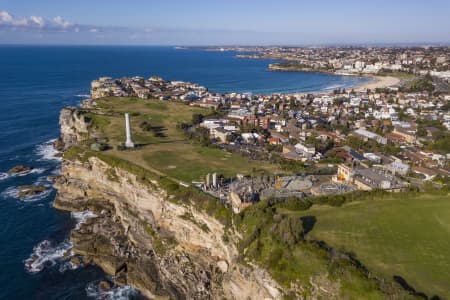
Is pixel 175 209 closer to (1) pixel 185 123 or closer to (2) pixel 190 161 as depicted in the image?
(2) pixel 190 161

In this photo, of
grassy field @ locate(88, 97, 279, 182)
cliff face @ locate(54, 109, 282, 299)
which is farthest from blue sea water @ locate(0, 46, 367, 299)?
grassy field @ locate(88, 97, 279, 182)

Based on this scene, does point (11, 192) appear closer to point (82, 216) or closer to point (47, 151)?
point (82, 216)

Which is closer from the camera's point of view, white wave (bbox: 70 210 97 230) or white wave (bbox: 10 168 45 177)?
white wave (bbox: 70 210 97 230)

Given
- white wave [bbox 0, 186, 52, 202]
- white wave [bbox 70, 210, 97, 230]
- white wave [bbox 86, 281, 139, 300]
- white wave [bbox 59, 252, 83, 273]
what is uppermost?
white wave [bbox 0, 186, 52, 202]

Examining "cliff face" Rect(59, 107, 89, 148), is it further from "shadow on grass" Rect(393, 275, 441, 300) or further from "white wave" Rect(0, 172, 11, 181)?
"shadow on grass" Rect(393, 275, 441, 300)

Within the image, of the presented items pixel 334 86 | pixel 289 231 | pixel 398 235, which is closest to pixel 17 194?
pixel 289 231

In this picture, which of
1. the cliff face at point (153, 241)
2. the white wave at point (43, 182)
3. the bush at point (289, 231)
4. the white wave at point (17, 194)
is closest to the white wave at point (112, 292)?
the cliff face at point (153, 241)

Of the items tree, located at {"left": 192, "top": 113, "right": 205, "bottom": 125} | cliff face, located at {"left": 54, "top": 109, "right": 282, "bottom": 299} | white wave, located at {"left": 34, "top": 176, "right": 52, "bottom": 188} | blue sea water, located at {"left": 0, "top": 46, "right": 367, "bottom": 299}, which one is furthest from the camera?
tree, located at {"left": 192, "top": 113, "right": 205, "bottom": 125}
